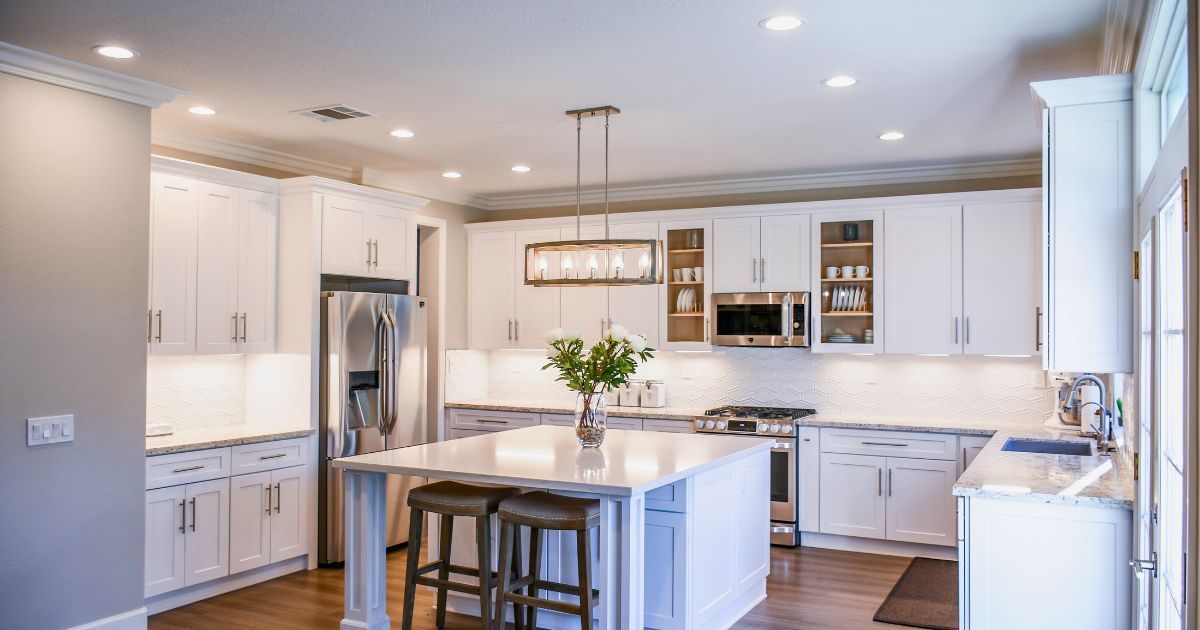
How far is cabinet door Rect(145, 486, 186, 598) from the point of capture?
15.3ft

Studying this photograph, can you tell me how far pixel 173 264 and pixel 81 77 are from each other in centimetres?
135

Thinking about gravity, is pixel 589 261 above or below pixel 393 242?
below

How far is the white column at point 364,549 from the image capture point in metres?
4.14

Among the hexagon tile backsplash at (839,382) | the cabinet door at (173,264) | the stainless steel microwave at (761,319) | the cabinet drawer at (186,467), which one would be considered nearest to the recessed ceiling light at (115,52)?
the cabinet door at (173,264)

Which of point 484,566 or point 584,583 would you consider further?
point 484,566

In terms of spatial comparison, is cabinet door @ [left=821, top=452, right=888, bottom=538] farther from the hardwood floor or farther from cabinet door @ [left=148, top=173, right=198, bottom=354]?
cabinet door @ [left=148, top=173, right=198, bottom=354]

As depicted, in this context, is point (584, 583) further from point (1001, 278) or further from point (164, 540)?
point (1001, 278)

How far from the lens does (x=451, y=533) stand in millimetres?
4441

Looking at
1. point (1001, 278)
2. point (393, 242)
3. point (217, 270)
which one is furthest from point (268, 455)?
point (1001, 278)

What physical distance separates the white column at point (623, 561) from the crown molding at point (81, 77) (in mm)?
2735

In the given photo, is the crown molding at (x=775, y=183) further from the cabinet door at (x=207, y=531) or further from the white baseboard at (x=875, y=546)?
the cabinet door at (x=207, y=531)

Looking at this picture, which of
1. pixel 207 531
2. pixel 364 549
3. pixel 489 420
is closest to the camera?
pixel 364 549

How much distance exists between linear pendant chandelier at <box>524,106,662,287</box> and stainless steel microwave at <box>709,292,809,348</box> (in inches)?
79.2

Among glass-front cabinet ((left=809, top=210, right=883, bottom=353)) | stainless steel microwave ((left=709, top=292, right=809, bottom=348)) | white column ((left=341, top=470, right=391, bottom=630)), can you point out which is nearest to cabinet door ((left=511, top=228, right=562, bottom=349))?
stainless steel microwave ((left=709, top=292, right=809, bottom=348))
